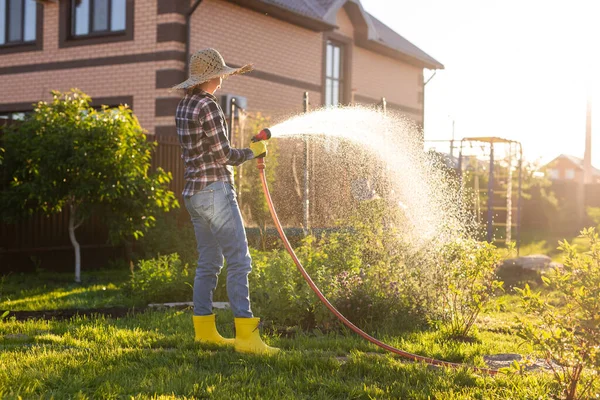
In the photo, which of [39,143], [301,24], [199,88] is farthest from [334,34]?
[199,88]

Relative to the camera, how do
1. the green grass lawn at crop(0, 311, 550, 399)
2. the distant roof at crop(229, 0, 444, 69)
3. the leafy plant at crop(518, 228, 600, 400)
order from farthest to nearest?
1. the distant roof at crop(229, 0, 444, 69)
2. the green grass lawn at crop(0, 311, 550, 399)
3. the leafy plant at crop(518, 228, 600, 400)

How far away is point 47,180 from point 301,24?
10561 mm

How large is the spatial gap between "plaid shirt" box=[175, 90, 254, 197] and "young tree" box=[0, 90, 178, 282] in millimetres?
4762

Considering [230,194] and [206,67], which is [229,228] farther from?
[206,67]

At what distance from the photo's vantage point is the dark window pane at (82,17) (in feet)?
53.7

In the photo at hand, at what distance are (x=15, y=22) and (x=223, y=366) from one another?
15.1 m

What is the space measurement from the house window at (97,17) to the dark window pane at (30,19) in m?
1.23

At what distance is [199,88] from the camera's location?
217 inches

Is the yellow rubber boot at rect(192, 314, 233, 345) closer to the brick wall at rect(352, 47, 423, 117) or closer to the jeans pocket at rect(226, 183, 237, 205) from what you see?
the jeans pocket at rect(226, 183, 237, 205)

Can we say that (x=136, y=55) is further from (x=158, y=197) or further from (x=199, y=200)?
(x=199, y=200)

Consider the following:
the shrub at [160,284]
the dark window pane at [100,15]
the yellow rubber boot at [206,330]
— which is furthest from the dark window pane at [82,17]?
the yellow rubber boot at [206,330]

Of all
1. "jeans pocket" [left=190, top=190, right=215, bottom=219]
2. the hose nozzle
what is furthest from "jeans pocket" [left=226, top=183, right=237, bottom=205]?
the hose nozzle

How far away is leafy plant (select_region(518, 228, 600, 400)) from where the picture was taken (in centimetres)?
407

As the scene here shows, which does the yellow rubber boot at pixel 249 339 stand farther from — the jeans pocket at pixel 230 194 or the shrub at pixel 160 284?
the shrub at pixel 160 284
